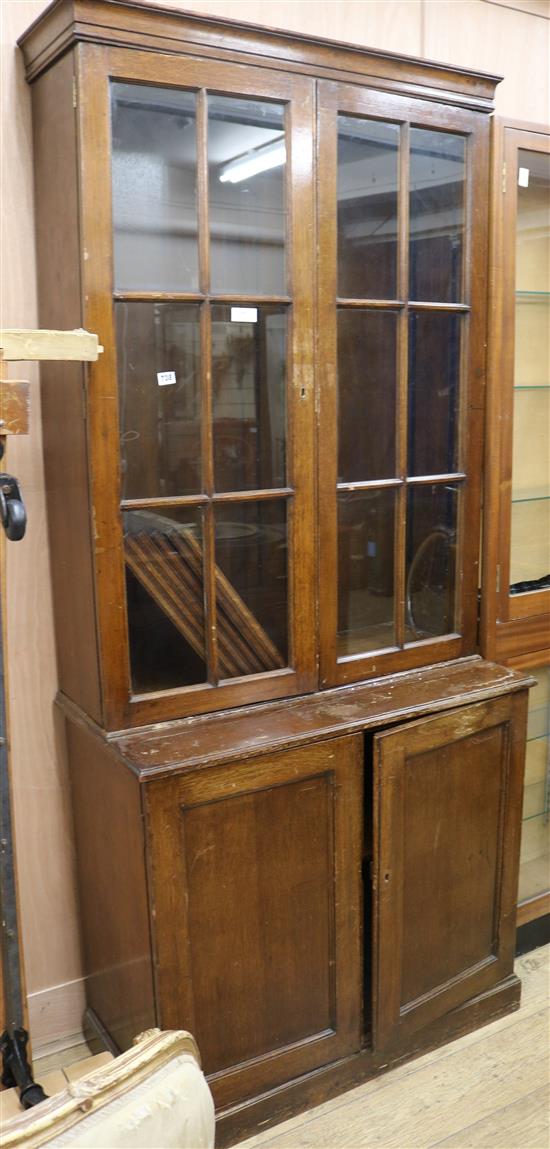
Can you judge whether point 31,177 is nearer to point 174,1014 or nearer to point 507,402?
point 507,402

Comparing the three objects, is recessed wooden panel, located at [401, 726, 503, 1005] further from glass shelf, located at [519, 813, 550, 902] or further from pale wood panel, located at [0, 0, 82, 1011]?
pale wood panel, located at [0, 0, 82, 1011]

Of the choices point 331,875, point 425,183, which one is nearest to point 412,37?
point 425,183

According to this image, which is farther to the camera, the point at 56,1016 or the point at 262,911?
the point at 56,1016

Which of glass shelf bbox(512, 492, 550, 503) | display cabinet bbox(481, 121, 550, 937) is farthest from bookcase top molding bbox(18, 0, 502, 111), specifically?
glass shelf bbox(512, 492, 550, 503)

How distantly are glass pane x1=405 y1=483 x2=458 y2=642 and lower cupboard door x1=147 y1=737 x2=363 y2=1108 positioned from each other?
42 cm

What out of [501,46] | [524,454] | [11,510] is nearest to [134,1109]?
[11,510]

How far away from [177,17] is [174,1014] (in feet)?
5.92

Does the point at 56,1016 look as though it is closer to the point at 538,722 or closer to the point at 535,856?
the point at 535,856

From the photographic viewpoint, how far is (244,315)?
1.83 meters

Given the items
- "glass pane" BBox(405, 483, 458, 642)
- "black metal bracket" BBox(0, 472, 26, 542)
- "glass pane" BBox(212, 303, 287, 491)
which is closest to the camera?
"black metal bracket" BBox(0, 472, 26, 542)

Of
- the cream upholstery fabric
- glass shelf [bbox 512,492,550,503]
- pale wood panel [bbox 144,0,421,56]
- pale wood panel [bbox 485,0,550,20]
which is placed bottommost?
the cream upholstery fabric

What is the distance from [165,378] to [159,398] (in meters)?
0.04

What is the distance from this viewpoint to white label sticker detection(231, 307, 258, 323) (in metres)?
1.82

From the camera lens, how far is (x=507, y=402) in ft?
7.31
